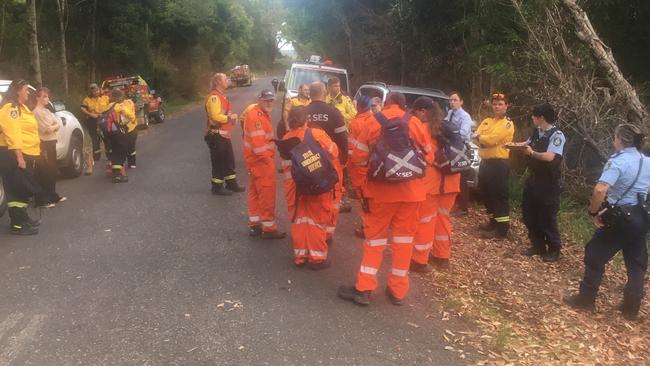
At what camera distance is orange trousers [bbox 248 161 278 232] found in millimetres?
6129

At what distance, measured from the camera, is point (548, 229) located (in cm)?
591

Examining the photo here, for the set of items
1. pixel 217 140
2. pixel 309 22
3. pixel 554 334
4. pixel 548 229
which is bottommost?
pixel 554 334

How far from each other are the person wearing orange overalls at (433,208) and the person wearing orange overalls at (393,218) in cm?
54

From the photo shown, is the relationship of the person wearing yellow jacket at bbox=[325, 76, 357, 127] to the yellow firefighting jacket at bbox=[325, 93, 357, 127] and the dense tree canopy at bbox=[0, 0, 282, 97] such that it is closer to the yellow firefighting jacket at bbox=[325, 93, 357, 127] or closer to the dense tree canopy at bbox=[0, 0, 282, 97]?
the yellow firefighting jacket at bbox=[325, 93, 357, 127]

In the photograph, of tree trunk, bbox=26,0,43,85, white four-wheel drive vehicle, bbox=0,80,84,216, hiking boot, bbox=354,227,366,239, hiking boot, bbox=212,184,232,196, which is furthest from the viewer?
tree trunk, bbox=26,0,43,85

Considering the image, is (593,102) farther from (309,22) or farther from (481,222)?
(309,22)

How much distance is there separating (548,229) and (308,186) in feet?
9.42

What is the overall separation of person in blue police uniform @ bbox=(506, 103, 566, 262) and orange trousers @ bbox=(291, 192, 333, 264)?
2.25 metres

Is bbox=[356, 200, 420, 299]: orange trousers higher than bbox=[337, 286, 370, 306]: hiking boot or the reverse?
higher

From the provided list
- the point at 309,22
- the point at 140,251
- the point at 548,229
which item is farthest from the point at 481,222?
the point at 309,22

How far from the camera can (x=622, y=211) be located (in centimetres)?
448

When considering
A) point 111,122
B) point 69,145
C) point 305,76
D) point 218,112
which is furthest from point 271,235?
point 305,76

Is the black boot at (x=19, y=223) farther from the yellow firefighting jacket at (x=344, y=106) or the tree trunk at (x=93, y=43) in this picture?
the tree trunk at (x=93, y=43)

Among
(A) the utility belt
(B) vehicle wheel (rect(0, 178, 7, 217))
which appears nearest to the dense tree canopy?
(B) vehicle wheel (rect(0, 178, 7, 217))
